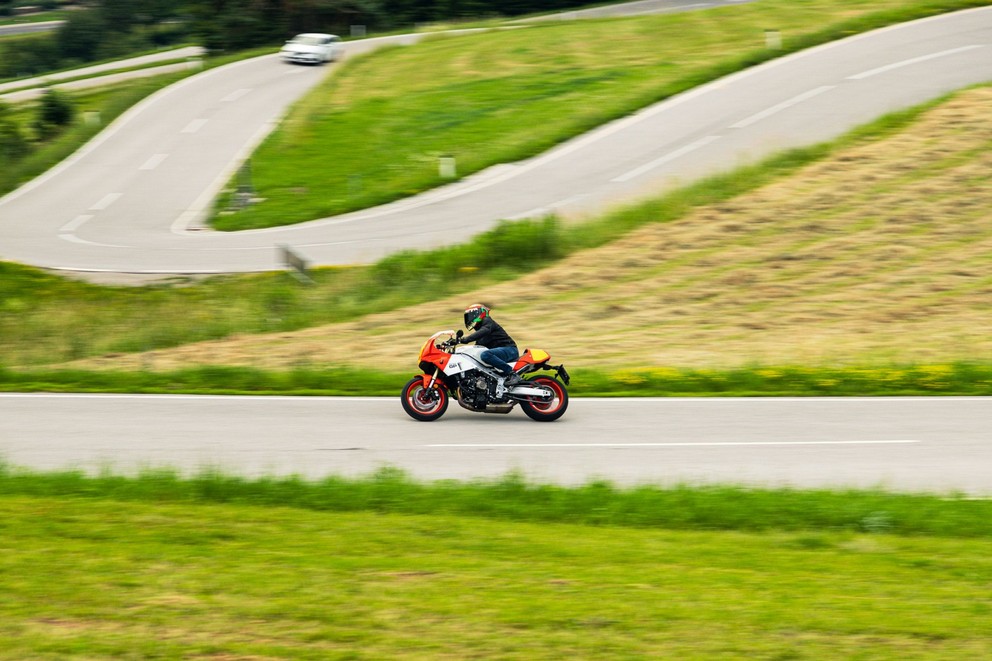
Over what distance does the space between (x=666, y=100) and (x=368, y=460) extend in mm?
27301

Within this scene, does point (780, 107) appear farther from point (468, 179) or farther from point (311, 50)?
point (311, 50)

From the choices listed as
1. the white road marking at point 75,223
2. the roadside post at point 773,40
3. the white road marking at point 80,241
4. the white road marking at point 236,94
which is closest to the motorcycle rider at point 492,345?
the white road marking at point 80,241

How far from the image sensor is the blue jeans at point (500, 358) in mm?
14305

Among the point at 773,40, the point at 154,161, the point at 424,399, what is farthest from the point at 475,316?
the point at 773,40

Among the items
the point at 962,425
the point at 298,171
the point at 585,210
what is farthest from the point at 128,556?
the point at 298,171

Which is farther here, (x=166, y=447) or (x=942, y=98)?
(x=942, y=98)

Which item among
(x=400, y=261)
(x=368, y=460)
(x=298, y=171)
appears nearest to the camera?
(x=368, y=460)

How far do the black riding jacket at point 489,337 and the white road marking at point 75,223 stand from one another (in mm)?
20340

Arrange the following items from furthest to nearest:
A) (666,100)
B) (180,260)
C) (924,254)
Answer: (666,100) < (180,260) < (924,254)

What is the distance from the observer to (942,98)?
32.2 metres

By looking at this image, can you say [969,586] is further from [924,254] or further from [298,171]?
[298,171]

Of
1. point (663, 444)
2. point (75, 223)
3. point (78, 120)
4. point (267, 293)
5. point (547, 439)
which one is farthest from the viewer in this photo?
point (78, 120)

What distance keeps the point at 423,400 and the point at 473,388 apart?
0.68 m

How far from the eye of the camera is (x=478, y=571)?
8219mm
